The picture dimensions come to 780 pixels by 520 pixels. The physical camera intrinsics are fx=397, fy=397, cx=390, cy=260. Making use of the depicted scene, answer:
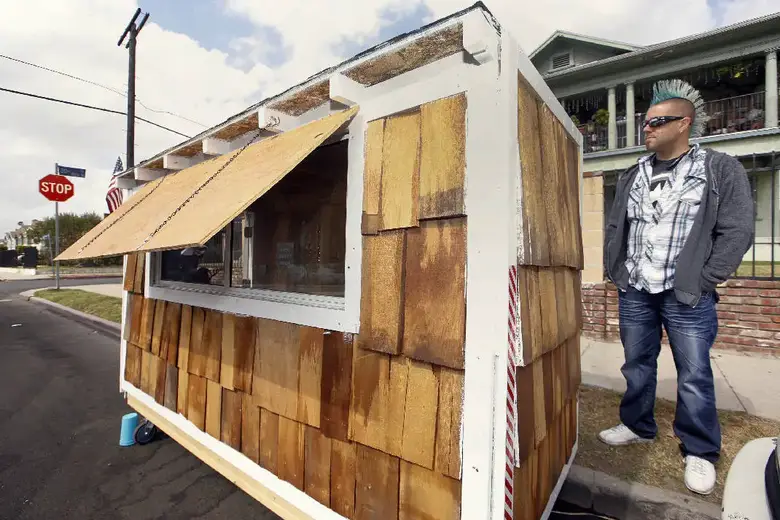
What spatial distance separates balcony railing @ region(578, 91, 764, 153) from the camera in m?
11.1

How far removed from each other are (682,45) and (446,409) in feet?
48.3

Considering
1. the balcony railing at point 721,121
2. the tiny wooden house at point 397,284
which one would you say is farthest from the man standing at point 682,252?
the balcony railing at point 721,121

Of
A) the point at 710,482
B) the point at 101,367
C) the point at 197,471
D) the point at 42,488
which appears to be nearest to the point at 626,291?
the point at 710,482

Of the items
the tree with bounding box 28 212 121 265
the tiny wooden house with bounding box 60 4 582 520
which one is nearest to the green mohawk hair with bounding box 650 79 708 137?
the tiny wooden house with bounding box 60 4 582 520

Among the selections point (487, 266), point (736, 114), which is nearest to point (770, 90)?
point (736, 114)

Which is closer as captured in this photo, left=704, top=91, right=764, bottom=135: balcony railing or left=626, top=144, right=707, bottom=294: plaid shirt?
left=626, top=144, right=707, bottom=294: plaid shirt

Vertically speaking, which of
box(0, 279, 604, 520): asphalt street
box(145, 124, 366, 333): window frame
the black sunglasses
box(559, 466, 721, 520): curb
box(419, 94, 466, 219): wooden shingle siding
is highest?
the black sunglasses

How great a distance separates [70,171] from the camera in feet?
40.3

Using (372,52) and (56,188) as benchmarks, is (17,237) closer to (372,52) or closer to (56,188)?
(56,188)

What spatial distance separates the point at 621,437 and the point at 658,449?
0.23m

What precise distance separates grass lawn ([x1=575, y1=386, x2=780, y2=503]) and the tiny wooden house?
1.11 ft

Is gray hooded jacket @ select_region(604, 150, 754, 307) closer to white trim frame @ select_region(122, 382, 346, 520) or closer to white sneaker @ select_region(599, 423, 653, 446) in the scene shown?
white sneaker @ select_region(599, 423, 653, 446)

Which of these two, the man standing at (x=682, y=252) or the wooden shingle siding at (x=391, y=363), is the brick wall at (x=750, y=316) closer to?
the man standing at (x=682, y=252)

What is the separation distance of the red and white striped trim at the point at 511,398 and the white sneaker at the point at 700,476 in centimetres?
154
